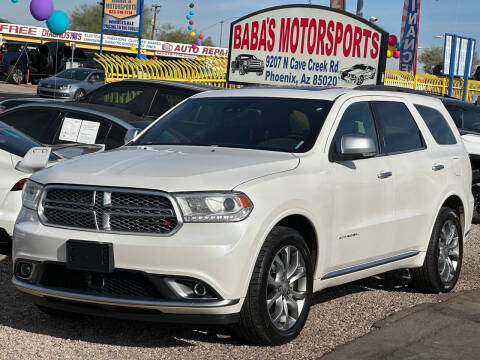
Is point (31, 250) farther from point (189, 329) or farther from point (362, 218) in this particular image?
point (362, 218)

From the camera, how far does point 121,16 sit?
1314 inches

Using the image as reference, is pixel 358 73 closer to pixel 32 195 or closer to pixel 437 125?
pixel 437 125

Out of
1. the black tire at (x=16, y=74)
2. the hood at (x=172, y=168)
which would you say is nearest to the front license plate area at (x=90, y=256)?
the hood at (x=172, y=168)

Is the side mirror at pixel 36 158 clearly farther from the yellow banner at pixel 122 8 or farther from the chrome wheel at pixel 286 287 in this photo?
the yellow banner at pixel 122 8

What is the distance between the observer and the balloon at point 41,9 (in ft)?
80.1

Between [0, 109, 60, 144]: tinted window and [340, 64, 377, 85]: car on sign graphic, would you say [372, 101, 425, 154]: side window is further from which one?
[340, 64, 377, 85]: car on sign graphic

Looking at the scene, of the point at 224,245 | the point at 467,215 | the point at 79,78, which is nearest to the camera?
the point at 224,245

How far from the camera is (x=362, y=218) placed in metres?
6.54

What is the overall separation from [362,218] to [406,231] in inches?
29.8

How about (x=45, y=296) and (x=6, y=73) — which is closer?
(x=45, y=296)

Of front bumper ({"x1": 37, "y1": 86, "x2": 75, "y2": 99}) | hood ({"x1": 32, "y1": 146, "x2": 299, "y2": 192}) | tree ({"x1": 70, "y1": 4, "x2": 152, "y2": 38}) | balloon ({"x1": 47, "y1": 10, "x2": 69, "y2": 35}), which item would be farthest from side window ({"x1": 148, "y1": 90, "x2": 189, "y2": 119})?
tree ({"x1": 70, "y1": 4, "x2": 152, "y2": 38})

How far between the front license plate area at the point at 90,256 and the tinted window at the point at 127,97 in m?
7.82

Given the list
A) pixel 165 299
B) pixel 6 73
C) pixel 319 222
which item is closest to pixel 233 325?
pixel 165 299

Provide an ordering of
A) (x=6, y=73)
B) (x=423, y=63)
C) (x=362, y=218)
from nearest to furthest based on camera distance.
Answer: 1. (x=362, y=218)
2. (x=6, y=73)
3. (x=423, y=63)
